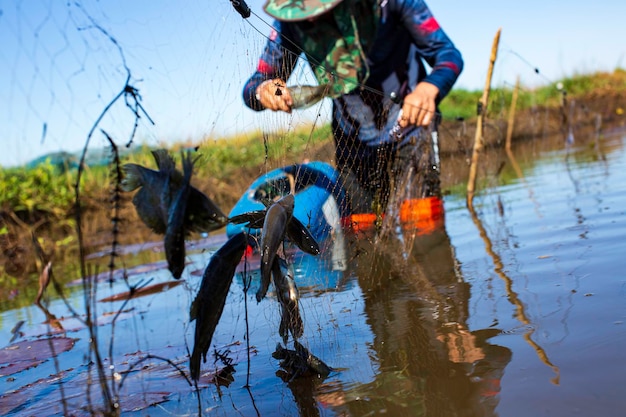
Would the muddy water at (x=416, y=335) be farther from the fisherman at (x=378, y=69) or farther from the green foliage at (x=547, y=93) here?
the green foliage at (x=547, y=93)

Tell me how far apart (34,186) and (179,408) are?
1033 cm

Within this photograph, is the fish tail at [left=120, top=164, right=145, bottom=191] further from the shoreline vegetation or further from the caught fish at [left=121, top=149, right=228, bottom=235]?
the shoreline vegetation

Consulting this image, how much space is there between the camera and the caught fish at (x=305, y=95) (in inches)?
116

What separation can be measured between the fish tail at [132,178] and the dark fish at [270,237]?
473mm

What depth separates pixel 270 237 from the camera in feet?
6.72

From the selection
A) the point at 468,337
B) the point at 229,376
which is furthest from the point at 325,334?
the point at 468,337

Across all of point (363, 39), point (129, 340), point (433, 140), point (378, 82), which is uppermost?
point (363, 39)

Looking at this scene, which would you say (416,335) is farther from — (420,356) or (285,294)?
(285,294)

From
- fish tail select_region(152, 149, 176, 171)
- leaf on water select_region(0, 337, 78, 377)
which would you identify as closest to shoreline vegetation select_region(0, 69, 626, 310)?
fish tail select_region(152, 149, 176, 171)

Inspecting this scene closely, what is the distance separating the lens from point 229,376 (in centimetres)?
248

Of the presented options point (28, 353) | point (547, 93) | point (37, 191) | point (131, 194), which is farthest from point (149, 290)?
point (547, 93)

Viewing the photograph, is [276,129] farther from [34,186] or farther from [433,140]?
[34,186]

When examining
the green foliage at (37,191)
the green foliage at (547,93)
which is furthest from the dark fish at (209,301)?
the green foliage at (547,93)

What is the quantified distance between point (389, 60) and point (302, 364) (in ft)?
13.3
